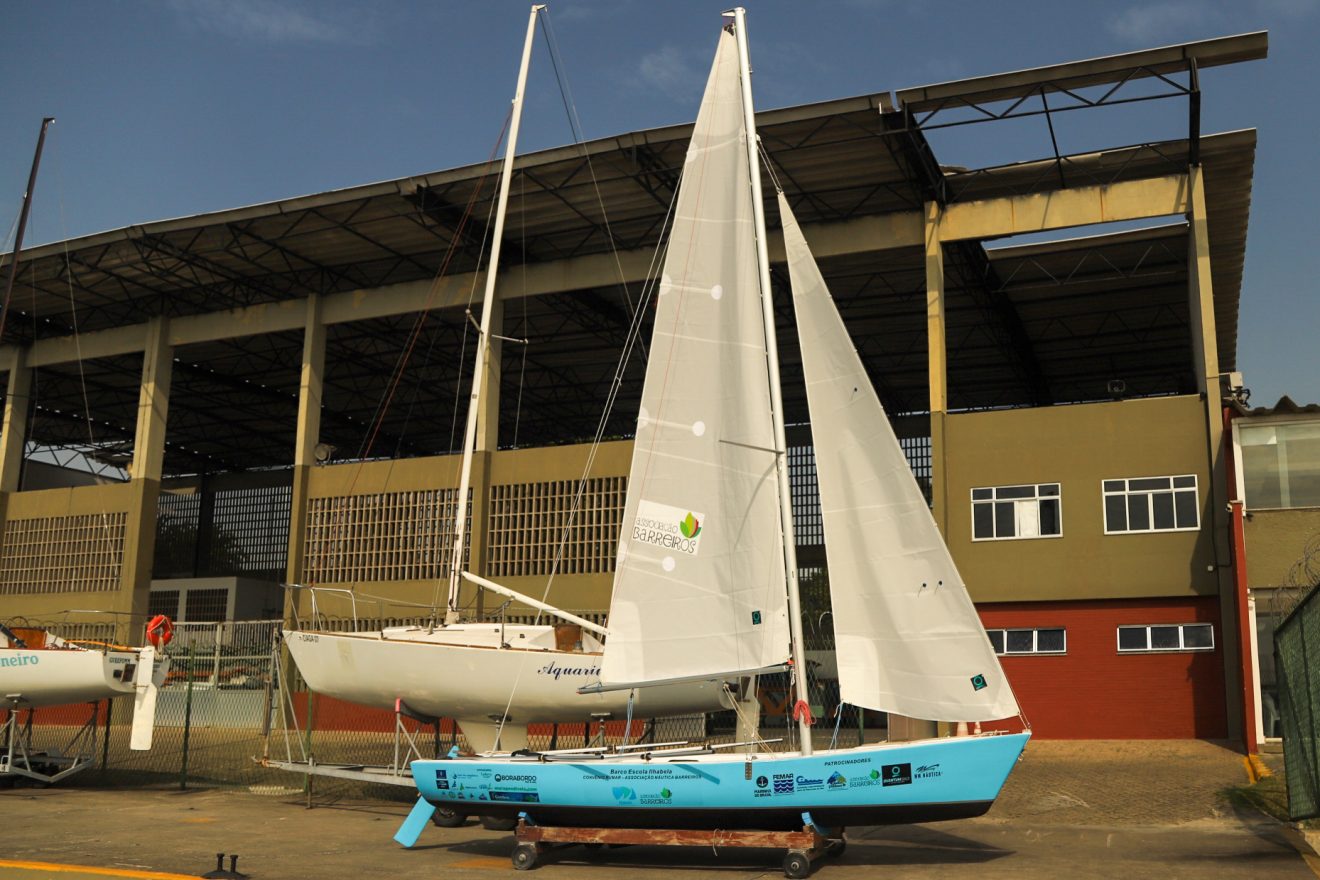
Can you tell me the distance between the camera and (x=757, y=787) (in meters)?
12.7

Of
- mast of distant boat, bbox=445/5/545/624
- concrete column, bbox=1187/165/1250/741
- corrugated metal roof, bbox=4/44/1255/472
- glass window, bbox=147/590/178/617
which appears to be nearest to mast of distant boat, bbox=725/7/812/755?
mast of distant boat, bbox=445/5/545/624

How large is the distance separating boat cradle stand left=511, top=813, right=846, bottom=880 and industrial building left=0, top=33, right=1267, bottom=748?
39.8 ft

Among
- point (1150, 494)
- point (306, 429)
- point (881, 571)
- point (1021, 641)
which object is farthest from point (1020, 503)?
point (306, 429)

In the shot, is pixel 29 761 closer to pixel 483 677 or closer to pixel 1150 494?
pixel 483 677

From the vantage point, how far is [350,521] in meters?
34.1

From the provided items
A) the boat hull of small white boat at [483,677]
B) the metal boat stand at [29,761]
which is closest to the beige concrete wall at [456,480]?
the metal boat stand at [29,761]

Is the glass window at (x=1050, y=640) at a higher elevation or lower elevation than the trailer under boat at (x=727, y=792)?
higher

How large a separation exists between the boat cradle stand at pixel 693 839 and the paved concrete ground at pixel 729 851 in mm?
275

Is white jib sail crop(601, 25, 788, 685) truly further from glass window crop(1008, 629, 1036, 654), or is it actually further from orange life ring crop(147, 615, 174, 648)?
glass window crop(1008, 629, 1036, 654)

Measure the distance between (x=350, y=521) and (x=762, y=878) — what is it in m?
24.0

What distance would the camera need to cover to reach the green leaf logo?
14.3 m

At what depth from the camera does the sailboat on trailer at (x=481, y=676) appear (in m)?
19.6

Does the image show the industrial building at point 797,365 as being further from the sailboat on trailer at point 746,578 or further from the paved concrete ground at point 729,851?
the sailboat on trailer at point 746,578

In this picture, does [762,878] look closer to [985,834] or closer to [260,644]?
[985,834]
